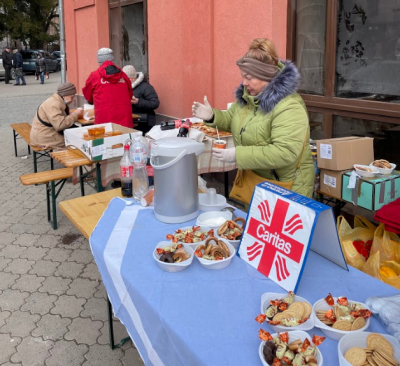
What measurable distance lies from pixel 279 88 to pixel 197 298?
136cm

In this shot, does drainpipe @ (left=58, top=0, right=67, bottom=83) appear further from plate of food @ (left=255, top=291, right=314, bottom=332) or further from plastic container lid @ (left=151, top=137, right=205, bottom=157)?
plate of food @ (left=255, top=291, right=314, bottom=332)

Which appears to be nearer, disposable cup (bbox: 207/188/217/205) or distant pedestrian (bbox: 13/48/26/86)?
disposable cup (bbox: 207/188/217/205)

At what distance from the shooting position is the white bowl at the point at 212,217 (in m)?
2.37

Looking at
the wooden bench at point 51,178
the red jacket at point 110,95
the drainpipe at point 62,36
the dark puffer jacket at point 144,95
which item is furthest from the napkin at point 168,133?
the drainpipe at point 62,36

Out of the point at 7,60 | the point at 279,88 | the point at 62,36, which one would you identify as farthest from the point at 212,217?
the point at 7,60

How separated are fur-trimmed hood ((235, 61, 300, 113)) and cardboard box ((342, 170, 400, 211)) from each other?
108 centimetres

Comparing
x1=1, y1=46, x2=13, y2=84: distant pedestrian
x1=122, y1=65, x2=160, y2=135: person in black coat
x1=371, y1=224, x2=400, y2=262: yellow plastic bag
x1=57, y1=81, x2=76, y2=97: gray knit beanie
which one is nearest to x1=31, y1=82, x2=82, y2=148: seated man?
x1=57, y1=81, x2=76, y2=97: gray knit beanie

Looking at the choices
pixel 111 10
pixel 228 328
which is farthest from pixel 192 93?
pixel 228 328

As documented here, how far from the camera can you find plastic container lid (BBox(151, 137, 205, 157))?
226cm

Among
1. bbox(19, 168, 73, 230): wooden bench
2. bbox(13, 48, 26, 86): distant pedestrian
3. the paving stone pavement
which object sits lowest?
the paving stone pavement

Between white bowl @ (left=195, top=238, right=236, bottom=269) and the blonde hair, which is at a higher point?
the blonde hair

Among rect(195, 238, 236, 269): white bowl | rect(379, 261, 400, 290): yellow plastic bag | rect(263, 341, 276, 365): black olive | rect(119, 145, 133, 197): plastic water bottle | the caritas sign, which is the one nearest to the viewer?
rect(263, 341, 276, 365): black olive

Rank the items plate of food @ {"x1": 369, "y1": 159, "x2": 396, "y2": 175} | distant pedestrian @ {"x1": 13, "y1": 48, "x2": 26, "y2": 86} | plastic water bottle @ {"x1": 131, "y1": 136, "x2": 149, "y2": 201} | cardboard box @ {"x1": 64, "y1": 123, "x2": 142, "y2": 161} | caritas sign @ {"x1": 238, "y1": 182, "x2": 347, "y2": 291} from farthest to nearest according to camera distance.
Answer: distant pedestrian @ {"x1": 13, "y1": 48, "x2": 26, "y2": 86} < cardboard box @ {"x1": 64, "y1": 123, "x2": 142, "y2": 161} < plate of food @ {"x1": 369, "y1": 159, "x2": 396, "y2": 175} < plastic water bottle @ {"x1": 131, "y1": 136, "x2": 149, "y2": 201} < caritas sign @ {"x1": 238, "y1": 182, "x2": 347, "y2": 291}

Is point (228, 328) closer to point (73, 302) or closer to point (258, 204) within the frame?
point (258, 204)
